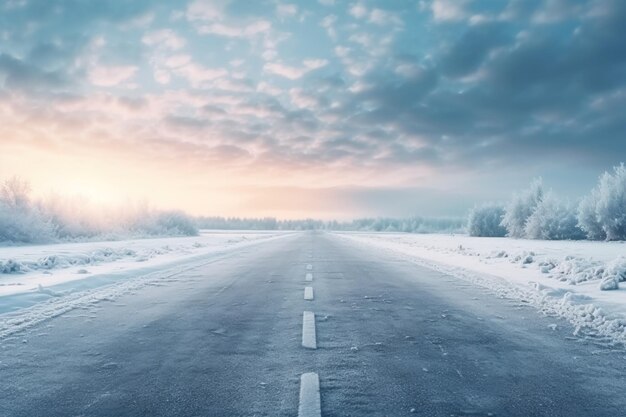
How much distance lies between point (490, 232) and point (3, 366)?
48.9 m

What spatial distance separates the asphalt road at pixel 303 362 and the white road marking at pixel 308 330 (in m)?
0.09

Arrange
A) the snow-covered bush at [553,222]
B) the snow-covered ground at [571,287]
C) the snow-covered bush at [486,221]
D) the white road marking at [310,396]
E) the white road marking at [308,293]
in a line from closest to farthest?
the white road marking at [310,396] → the snow-covered ground at [571,287] → the white road marking at [308,293] → the snow-covered bush at [553,222] → the snow-covered bush at [486,221]

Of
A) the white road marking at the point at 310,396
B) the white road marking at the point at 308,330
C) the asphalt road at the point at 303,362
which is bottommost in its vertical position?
the asphalt road at the point at 303,362

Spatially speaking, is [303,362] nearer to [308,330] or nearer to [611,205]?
[308,330]

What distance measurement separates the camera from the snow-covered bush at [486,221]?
47.5 meters

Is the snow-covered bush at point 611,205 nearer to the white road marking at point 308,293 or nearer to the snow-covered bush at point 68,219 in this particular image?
the white road marking at point 308,293

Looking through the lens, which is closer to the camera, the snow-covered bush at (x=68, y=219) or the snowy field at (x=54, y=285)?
the snowy field at (x=54, y=285)

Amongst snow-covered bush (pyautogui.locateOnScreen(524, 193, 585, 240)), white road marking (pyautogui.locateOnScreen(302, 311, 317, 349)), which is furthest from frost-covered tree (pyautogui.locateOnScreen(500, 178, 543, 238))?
white road marking (pyautogui.locateOnScreen(302, 311, 317, 349))

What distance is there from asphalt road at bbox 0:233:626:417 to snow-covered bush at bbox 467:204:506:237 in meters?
42.6

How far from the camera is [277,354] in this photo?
4.85m

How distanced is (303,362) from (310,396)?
3.22 ft

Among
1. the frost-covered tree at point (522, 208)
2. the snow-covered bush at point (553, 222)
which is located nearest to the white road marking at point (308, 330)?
the snow-covered bush at point (553, 222)

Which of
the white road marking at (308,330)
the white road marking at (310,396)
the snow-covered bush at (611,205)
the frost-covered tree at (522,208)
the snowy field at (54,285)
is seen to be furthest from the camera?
the frost-covered tree at (522,208)

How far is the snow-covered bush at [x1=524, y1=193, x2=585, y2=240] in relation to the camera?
33.3 meters
